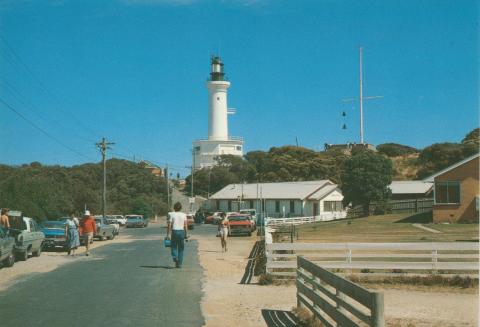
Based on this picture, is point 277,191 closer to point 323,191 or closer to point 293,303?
point 323,191

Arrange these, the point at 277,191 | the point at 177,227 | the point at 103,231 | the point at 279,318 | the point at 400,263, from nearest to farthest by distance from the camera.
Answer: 1. the point at 279,318
2. the point at 400,263
3. the point at 177,227
4. the point at 103,231
5. the point at 277,191

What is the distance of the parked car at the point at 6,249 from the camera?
675 inches

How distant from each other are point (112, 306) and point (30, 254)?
1263 cm

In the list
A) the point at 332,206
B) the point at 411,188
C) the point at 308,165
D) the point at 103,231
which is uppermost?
the point at 308,165

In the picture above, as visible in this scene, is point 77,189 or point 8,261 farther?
point 77,189

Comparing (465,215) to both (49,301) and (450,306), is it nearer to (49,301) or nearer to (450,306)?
(450,306)

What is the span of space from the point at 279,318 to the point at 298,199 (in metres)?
59.1

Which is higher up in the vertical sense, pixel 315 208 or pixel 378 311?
pixel 315 208

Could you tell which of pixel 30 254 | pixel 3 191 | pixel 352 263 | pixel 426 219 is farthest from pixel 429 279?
pixel 426 219

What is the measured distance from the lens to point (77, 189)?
62875mm

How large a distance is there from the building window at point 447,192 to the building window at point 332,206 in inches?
1039

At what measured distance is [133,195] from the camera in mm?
89188

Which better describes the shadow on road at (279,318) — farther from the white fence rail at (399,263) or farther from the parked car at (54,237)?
the parked car at (54,237)

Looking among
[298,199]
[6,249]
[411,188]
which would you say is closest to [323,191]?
[298,199]
